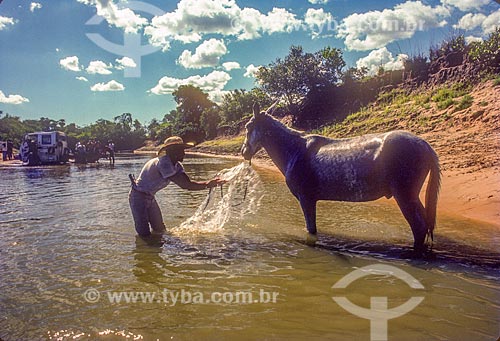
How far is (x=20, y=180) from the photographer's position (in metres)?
14.4

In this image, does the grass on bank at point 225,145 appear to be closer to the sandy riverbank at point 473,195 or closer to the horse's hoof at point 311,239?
the sandy riverbank at point 473,195

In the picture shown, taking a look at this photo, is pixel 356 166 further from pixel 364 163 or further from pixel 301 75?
pixel 301 75

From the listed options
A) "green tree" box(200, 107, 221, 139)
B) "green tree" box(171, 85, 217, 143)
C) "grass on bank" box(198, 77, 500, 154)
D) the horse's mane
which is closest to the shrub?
"grass on bank" box(198, 77, 500, 154)

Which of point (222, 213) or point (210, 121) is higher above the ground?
point (210, 121)

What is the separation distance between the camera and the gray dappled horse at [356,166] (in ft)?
15.9

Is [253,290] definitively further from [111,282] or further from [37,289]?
[37,289]

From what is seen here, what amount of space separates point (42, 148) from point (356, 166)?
1700cm

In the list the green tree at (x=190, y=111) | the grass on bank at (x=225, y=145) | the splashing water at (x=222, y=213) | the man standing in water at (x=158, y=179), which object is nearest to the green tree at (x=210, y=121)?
the green tree at (x=190, y=111)

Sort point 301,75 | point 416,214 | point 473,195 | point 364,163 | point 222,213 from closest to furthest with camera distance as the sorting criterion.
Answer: point 416,214 < point 364,163 < point 222,213 < point 473,195 < point 301,75

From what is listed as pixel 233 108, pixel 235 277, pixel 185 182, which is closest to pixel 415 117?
pixel 233 108

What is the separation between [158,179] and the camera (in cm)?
584

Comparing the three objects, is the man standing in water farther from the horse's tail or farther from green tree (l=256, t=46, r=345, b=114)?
green tree (l=256, t=46, r=345, b=114)

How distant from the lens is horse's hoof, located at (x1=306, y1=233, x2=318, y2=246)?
5.70 meters

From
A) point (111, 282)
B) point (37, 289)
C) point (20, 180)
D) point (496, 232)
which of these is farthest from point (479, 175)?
point (20, 180)
